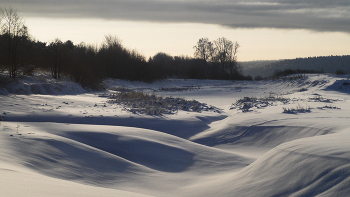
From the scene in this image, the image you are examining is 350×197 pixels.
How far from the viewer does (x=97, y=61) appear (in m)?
38.3

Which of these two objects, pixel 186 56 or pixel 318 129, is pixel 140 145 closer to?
pixel 318 129

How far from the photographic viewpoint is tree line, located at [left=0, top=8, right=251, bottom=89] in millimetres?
16250

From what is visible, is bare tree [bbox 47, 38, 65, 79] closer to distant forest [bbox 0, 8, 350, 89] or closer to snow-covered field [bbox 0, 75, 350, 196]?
distant forest [bbox 0, 8, 350, 89]

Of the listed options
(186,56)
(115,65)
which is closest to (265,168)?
(115,65)

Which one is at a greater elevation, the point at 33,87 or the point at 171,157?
the point at 33,87

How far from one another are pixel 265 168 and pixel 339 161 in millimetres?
892

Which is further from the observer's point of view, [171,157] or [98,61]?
[98,61]

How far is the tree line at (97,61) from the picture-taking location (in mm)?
16250

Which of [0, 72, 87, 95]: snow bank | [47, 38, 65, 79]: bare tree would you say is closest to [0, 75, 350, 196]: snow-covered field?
[0, 72, 87, 95]: snow bank

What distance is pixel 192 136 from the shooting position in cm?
815

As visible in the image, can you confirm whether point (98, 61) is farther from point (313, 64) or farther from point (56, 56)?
point (313, 64)

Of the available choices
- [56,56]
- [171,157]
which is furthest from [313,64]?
[171,157]

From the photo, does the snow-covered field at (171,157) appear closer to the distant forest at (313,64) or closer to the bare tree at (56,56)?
the bare tree at (56,56)

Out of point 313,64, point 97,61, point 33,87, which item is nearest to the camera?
point 33,87
